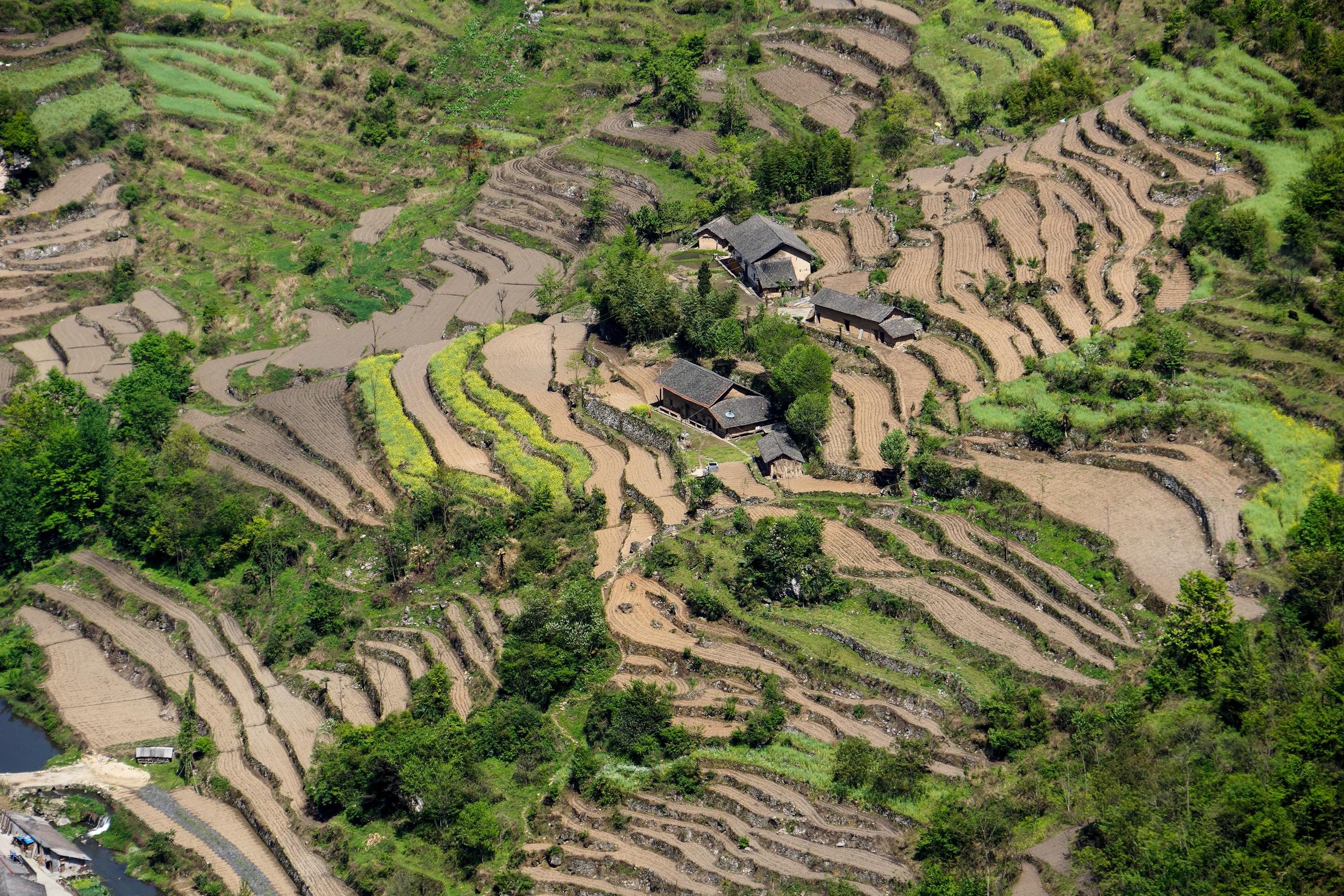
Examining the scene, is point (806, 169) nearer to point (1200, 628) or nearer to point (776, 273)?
point (776, 273)

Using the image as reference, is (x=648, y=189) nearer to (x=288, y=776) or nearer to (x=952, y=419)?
(x=952, y=419)

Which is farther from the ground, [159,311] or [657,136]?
[657,136]

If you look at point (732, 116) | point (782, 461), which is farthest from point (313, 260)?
point (782, 461)

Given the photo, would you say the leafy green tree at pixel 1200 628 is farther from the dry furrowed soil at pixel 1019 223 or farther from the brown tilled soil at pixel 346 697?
the brown tilled soil at pixel 346 697

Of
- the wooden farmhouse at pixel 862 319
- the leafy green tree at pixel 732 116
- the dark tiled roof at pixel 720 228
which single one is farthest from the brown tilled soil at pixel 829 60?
the wooden farmhouse at pixel 862 319

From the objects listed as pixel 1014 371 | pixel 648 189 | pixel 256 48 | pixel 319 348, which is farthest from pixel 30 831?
pixel 256 48

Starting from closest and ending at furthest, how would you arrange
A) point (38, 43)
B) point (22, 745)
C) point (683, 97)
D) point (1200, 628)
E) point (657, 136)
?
1. point (1200, 628)
2. point (22, 745)
3. point (683, 97)
4. point (657, 136)
5. point (38, 43)

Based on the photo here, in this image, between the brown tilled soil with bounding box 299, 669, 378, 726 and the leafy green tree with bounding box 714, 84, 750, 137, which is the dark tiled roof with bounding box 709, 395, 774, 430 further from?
the leafy green tree with bounding box 714, 84, 750, 137
